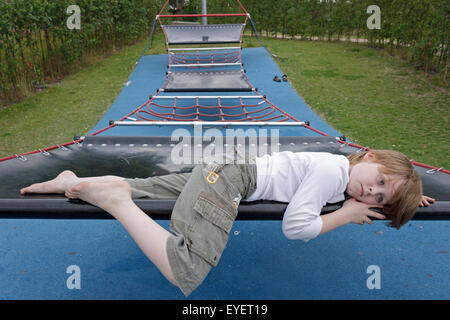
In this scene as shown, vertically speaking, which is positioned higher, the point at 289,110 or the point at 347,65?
the point at 347,65

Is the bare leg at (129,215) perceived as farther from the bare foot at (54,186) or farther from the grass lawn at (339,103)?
the grass lawn at (339,103)

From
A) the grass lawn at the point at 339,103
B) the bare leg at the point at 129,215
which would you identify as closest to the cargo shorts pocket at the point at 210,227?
the bare leg at the point at 129,215

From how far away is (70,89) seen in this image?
18.0 feet

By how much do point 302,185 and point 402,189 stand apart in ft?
1.15

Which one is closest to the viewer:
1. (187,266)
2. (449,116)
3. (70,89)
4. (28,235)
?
(187,266)

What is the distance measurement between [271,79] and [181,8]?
9195 mm

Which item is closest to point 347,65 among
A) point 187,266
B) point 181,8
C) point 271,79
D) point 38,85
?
point 271,79

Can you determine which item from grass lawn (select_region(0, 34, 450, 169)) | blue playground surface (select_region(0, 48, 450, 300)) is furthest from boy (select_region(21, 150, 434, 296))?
grass lawn (select_region(0, 34, 450, 169))

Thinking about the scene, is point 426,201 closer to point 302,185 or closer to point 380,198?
point 380,198

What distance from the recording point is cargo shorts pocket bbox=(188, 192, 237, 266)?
121 cm

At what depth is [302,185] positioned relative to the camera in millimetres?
1293

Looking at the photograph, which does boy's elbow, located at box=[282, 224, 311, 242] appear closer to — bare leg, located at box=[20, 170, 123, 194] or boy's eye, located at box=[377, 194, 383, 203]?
boy's eye, located at box=[377, 194, 383, 203]

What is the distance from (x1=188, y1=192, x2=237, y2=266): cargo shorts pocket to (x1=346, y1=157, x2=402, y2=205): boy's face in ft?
1.51

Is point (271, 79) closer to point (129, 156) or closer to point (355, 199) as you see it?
point (129, 156)
